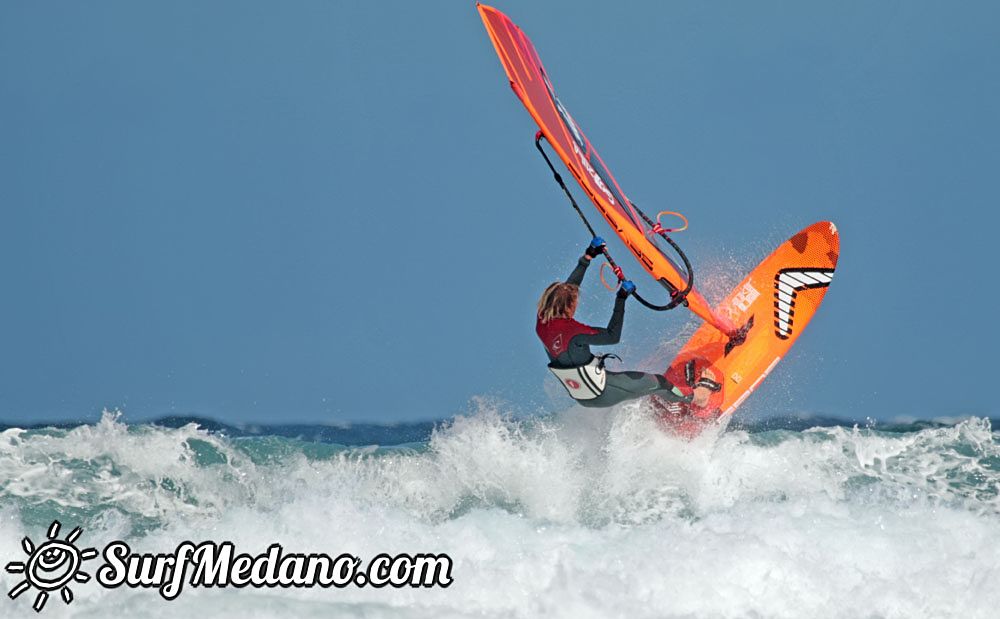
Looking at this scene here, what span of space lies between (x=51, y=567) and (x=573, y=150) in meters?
2.88

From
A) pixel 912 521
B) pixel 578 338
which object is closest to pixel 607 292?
pixel 578 338

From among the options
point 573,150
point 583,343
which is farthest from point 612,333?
point 573,150

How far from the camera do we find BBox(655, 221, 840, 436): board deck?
5.80m

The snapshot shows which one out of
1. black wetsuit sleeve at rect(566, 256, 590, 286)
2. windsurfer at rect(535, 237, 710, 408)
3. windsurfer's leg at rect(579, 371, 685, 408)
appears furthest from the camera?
windsurfer's leg at rect(579, 371, 685, 408)

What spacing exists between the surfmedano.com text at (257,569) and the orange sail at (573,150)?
5.39ft

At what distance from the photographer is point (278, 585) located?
455cm

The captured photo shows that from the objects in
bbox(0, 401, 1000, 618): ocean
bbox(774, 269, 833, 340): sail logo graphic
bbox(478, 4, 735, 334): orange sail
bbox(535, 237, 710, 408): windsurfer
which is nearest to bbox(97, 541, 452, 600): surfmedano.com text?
bbox(0, 401, 1000, 618): ocean

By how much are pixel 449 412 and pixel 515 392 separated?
1.58 feet

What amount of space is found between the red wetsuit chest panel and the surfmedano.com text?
3.52ft

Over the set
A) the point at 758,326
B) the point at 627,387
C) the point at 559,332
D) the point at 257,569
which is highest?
the point at 758,326

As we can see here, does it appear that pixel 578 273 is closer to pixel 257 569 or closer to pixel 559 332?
pixel 559 332

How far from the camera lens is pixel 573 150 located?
4793mm

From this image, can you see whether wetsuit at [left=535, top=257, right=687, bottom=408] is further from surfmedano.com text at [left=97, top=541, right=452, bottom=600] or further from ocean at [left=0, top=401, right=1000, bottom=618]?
surfmedano.com text at [left=97, top=541, right=452, bottom=600]

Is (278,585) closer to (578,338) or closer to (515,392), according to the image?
(578,338)
